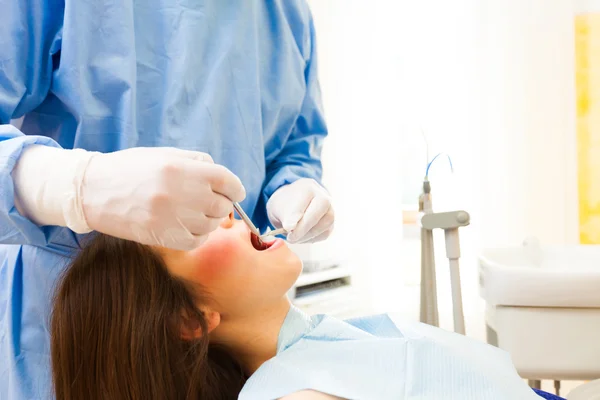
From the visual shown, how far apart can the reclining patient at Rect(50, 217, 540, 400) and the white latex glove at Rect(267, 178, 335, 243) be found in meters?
0.07

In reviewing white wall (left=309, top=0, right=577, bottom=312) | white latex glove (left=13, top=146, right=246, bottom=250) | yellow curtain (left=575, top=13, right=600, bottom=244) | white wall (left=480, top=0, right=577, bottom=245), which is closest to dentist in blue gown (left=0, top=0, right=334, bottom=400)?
white latex glove (left=13, top=146, right=246, bottom=250)

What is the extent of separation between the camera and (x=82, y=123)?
0.91 metres

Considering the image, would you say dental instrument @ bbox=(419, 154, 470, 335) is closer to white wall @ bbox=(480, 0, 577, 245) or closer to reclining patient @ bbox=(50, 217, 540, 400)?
reclining patient @ bbox=(50, 217, 540, 400)

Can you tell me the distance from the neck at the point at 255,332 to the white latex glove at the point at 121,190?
37cm

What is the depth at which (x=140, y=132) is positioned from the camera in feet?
3.26

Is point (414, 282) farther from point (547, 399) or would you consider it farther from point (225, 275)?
point (225, 275)

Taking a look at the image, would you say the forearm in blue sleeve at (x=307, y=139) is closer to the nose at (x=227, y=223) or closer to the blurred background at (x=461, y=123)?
the nose at (x=227, y=223)

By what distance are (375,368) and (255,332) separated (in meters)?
0.26

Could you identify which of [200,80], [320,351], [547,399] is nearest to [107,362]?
[320,351]

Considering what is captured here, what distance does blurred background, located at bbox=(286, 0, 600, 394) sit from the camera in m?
2.63

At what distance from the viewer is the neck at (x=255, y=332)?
107 cm

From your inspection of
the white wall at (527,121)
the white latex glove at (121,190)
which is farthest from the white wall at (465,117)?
the white latex glove at (121,190)

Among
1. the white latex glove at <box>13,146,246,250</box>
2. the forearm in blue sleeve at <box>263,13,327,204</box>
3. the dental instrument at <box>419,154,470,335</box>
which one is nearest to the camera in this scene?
the white latex glove at <box>13,146,246,250</box>

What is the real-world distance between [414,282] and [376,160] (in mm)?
750
